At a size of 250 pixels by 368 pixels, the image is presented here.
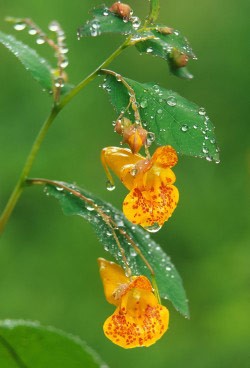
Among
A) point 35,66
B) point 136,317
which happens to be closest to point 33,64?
point 35,66

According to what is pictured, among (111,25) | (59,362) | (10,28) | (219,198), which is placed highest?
(111,25)

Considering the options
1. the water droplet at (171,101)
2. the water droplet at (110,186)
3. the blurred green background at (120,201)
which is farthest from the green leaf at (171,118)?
the blurred green background at (120,201)

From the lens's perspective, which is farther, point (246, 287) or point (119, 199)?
point (119, 199)

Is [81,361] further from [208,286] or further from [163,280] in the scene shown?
[208,286]

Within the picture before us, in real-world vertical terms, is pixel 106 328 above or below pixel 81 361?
below

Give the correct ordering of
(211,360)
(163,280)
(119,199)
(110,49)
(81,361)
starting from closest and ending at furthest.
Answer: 1. (81,361)
2. (163,280)
3. (211,360)
4. (119,199)
5. (110,49)

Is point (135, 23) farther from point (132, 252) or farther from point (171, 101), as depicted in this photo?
point (132, 252)

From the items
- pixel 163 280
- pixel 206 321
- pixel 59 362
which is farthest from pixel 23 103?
pixel 59 362
